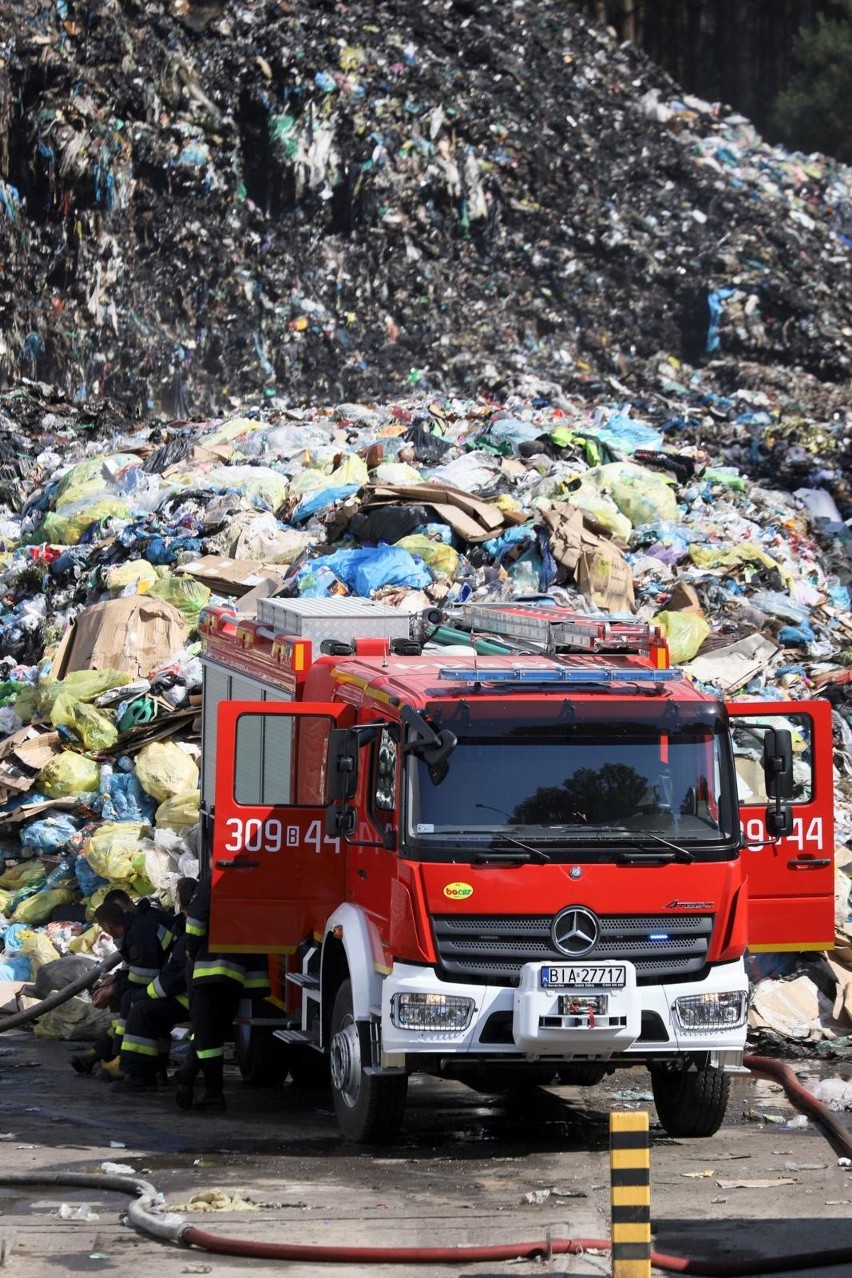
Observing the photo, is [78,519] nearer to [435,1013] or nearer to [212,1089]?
[212,1089]

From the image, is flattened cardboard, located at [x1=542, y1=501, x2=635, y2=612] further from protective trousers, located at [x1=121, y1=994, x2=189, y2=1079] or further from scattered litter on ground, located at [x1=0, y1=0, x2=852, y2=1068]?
protective trousers, located at [x1=121, y1=994, x2=189, y2=1079]

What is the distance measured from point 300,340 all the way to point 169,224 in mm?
2860

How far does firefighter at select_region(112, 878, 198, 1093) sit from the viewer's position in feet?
26.9

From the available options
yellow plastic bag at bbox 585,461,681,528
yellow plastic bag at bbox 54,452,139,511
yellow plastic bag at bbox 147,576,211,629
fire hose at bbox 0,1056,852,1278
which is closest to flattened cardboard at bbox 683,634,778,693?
yellow plastic bag at bbox 585,461,681,528

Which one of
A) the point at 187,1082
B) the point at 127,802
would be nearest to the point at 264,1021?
the point at 187,1082

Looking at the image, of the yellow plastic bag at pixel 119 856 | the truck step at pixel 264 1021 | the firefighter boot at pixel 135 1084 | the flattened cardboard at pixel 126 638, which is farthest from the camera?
the flattened cardboard at pixel 126 638

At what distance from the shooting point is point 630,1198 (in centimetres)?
470

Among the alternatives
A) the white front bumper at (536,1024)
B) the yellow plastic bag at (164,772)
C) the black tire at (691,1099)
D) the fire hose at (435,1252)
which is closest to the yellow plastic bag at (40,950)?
the yellow plastic bag at (164,772)

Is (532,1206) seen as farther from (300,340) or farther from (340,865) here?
(300,340)

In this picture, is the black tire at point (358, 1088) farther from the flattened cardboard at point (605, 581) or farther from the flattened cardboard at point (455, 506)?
the flattened cardboard at point (455, 506)

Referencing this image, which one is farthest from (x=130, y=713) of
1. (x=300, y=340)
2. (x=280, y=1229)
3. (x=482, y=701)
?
(x=300, y=340)

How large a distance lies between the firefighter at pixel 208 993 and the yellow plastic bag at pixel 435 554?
19.5 ft

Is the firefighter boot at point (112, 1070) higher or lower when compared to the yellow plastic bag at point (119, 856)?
lower

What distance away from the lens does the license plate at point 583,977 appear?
6449mm
